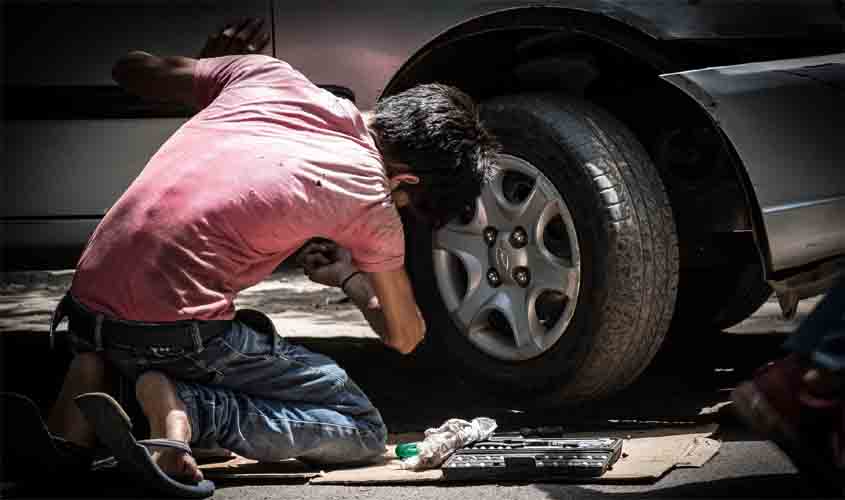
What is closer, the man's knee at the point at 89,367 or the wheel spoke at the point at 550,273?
the man's knee at the point at 89,367

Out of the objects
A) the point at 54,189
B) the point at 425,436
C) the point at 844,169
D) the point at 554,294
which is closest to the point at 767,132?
the point at 844,169

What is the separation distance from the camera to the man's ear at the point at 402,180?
343 cm

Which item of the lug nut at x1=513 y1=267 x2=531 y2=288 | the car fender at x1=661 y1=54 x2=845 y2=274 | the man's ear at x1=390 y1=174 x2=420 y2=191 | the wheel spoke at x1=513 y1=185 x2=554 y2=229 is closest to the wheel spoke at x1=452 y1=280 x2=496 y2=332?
the lug nut at x1=513 y1=267 x2=531 y2=288

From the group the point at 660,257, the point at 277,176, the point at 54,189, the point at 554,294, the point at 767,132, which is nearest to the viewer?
the point at 277,176

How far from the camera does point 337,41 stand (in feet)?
14.0

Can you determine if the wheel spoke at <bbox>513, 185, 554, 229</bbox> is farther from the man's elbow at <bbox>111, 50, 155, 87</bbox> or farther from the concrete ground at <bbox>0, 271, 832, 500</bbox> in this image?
the man's elbow at <bbox>111, 50, 155, 87</bbox>

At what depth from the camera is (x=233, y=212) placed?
3184 mm

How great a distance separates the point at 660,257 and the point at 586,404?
608 mm

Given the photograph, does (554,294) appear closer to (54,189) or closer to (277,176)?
(277,176)

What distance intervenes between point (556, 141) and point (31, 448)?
1.66 metres

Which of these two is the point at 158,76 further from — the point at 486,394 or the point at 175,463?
the point at 486,394

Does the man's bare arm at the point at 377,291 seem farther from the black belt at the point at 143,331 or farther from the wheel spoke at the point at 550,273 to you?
the wheel spoke at the point at 550,273

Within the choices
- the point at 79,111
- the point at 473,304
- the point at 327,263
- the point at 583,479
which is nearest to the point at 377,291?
the point at 327,263

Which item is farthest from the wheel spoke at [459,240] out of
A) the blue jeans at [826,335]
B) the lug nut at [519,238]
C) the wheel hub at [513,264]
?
the blue jeans at [826,335]
